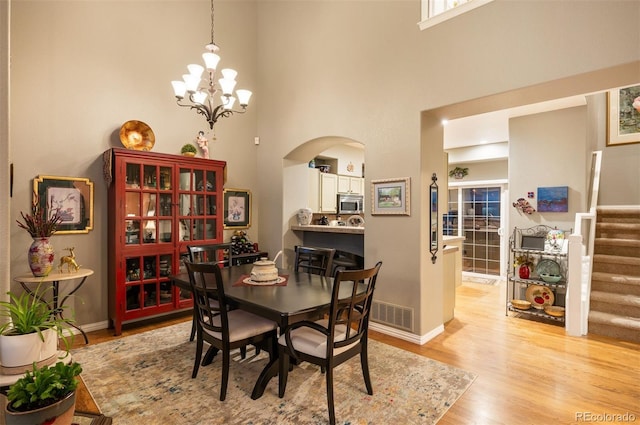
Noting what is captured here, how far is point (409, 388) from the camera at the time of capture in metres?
2.45

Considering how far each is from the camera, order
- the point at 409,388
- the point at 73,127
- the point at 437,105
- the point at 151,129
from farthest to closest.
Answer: the point at 151,129 → the point at 73,127 → the point at 437,105 → the point at 409,388

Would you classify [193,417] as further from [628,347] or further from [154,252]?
[628,347]

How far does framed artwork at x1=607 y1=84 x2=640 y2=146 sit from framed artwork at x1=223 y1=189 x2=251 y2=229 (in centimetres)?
568

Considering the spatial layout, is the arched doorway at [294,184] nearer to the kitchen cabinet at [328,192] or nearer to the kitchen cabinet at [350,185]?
the kitchen cabinet at [328,192]

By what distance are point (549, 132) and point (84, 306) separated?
679 centimetres

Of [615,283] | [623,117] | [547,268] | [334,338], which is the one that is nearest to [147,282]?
[334,338]

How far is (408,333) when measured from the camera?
3.40 m

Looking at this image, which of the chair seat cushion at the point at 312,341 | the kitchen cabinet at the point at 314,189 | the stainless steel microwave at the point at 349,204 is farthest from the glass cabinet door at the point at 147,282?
the stainless steel microwave at the point at 349,204

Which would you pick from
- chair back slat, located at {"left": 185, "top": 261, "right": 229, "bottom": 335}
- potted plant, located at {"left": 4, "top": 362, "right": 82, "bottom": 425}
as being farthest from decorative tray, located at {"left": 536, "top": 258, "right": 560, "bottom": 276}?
potted plant, located at {"left": 4, "top": 362, "right": 82, "bottom": 425}

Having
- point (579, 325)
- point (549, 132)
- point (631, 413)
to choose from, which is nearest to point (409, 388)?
point (631, 413)

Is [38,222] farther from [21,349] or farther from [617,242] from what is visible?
[617,242]

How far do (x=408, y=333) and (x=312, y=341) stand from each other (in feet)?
5.31

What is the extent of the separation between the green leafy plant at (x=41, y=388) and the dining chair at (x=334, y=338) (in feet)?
3.99

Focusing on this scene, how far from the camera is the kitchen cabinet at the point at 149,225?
137 inches
